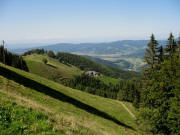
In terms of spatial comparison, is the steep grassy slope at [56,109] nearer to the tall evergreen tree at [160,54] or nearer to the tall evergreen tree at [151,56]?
the tall evergreen tree at [151,56]

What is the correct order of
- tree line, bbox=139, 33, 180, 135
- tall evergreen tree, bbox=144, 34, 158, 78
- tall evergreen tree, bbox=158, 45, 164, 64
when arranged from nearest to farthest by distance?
tree line, bbox=139, 33, 180, 135, tall evergreen tree, bbox=144, 34, 158, 78, tall evergreen tree, bbox=158, 45, 164, 64

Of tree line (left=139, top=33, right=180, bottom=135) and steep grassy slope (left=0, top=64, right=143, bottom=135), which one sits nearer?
steep grassy slope (left=0, top=64, right=143, bottom=135)

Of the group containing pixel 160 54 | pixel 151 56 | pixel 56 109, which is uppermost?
pixel 160 54

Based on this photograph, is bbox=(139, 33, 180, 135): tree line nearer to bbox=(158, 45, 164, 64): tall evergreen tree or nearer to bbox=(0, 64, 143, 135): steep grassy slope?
bbox=(0, 64, 143, 135): steep grassy slope

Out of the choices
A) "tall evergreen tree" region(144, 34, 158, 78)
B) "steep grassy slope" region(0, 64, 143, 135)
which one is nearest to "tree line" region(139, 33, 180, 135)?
"steep grassy slope" region(0, 64, 143, 135)

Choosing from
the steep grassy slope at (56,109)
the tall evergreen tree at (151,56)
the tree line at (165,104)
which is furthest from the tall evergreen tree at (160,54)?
the steep grassy slope at (56,109)

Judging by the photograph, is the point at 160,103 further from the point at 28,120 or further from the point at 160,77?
the point at 28,120

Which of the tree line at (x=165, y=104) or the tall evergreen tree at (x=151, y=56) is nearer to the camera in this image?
the tree line at (x=165, y=104)

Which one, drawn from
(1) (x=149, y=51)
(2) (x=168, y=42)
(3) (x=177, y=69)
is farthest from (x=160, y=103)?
(2) (x=168, y=42)

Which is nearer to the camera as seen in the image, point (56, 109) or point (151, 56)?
point (56, 109)

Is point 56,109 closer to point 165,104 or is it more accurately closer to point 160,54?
point 165,104

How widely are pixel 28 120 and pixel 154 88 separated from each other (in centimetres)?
2581

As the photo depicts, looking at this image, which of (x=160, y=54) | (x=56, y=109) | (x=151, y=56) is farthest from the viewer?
(x=160, y=54)

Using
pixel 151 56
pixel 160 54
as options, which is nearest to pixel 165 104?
pixel 151 56
